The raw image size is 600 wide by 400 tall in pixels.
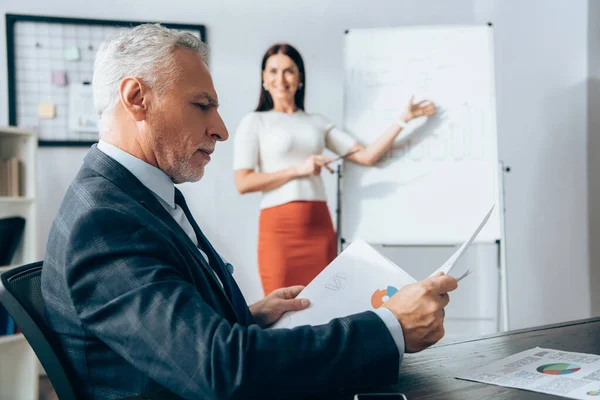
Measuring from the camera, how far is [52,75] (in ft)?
9.87

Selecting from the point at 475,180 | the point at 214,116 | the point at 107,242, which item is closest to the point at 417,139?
the point at 475,180

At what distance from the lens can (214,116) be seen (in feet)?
3.22

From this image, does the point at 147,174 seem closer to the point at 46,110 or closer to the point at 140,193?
the point at 140,193

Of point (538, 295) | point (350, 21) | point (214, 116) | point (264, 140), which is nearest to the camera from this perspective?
point (214, 116)

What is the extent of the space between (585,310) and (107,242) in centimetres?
261

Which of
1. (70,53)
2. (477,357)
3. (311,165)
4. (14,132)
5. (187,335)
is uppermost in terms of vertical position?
(70,53)

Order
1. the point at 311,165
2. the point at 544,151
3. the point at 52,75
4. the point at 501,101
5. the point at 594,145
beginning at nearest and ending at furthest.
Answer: the point at 311,165 → the point at 594,145 → the point at 544,151 → the point at 52,75 → the point at 501,101

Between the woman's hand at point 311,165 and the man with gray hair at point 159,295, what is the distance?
1.38 m

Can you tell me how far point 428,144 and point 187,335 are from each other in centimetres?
204

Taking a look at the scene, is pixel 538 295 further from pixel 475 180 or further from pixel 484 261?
pixel 475 180

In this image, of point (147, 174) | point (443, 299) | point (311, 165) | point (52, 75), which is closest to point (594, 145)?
point (311, 165)

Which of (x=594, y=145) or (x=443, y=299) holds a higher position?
(x=594, y=145)

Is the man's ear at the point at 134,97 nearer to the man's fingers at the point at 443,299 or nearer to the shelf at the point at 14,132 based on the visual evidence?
the man's fingers at the point at 443,299

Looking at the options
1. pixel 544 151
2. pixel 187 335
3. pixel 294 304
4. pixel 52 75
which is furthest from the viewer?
pixel 52 75
